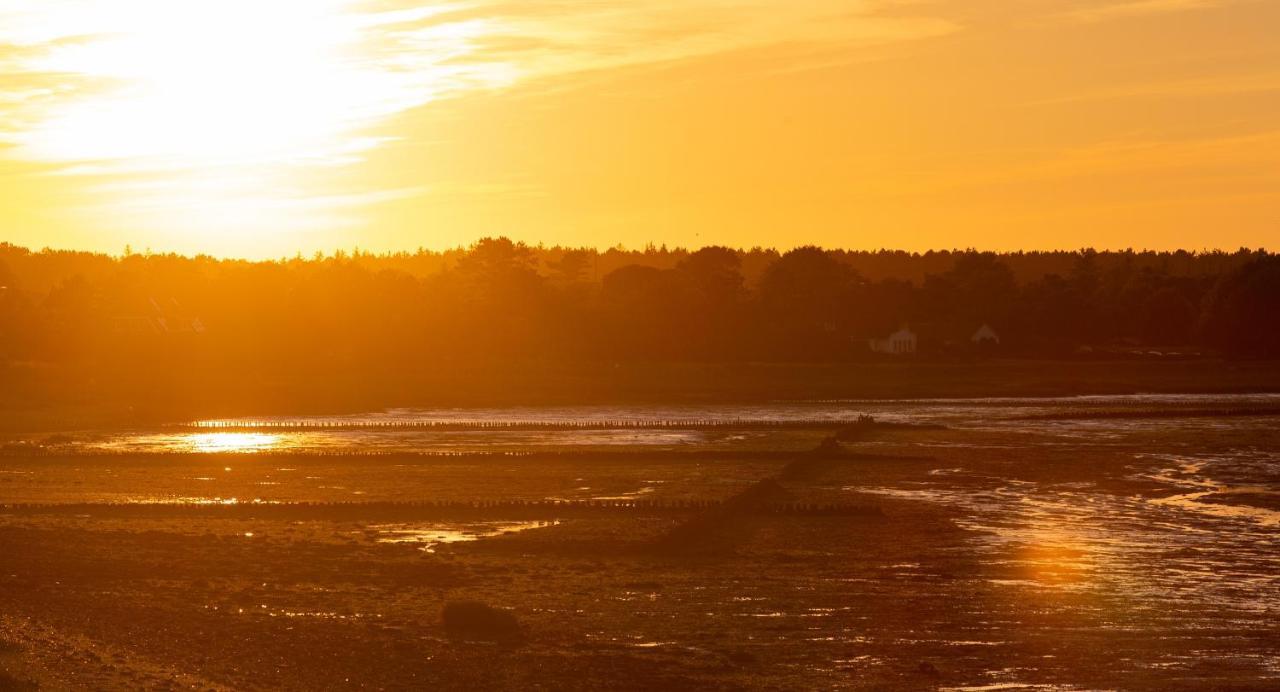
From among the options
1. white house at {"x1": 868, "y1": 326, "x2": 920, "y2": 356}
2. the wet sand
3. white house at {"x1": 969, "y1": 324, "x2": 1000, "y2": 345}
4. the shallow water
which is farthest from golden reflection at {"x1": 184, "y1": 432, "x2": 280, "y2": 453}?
white house at {"x1": 969, "y1": 324, "x2": 1000, "y2": 345}

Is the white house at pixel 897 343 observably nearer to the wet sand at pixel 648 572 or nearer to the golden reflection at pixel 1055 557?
the wet sand at pixel 648 572

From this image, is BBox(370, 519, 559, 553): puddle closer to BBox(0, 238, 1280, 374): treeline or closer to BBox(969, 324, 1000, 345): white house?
BBox(0, 238, 1280, 374): treeline

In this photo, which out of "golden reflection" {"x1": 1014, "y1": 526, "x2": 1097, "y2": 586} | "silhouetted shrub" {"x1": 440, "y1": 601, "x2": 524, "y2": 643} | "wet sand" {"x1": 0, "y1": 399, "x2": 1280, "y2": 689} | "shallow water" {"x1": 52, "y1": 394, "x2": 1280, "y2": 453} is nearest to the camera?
"wet sand" {"x1": 0, "y1": 399, "x2": 1280, "y2": 689}

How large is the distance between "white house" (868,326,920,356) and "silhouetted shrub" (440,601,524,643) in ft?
394

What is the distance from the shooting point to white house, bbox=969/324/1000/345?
469 ft

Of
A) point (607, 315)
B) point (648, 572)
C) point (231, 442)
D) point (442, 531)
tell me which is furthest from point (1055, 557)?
point (607, 315)

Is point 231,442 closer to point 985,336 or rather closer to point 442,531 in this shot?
Result: point 442,531

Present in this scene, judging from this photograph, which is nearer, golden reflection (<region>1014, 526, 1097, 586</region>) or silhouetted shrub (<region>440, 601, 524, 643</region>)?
silhouetted shrub (<region>440, 601, 524, 643</region>)

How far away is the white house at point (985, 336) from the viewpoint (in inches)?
5625

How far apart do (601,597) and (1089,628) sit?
26.9 ft

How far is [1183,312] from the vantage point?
148 meters

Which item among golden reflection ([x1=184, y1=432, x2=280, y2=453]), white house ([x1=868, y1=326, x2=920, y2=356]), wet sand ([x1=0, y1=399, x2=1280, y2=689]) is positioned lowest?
wet sand ([x1=0, y1=399, x2=1280, y2=689])

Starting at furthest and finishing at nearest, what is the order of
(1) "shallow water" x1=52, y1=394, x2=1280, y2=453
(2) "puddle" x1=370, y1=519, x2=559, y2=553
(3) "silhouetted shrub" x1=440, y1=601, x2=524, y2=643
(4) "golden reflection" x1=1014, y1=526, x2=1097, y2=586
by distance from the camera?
(1) "shallow water" x1=52, y1=394, x2=1280, y2=453 < (2) "puddle" x1=370, y1=519, x2=559, y2=553 < (4) "golden reflection" x1=1014, y1=526, x2=1097, y2=586 < (3) "silhouetted shrub" x1=440, y1=601, x2=524, y2=643

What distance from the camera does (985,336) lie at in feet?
477
